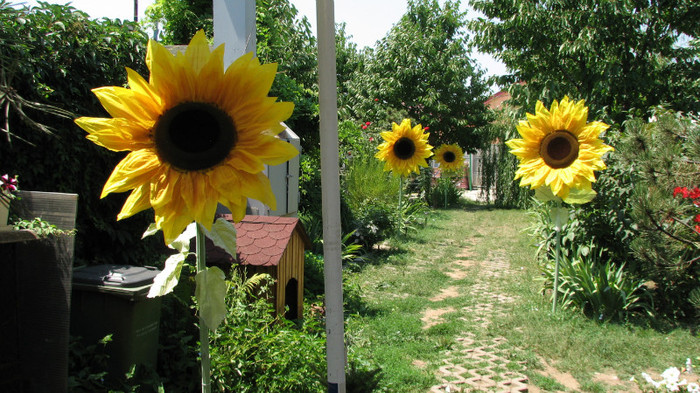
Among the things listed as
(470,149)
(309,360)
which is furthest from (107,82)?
(470,149)

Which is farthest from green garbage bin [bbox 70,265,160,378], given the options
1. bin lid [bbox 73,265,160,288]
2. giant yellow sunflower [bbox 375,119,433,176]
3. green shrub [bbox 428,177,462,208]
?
green shrub [bbox 428,177,462,208]

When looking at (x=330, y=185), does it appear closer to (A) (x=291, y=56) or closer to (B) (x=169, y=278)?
(B) (x=169, y=278)

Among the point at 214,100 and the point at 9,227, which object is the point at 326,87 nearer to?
the point at 214,100

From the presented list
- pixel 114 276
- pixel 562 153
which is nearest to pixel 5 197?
pixel 114 276

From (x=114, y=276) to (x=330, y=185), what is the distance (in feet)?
6.32

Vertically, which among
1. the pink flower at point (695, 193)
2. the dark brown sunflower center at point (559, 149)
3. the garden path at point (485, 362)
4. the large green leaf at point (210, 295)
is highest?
the dark brown sunflower center at point (559, 149)

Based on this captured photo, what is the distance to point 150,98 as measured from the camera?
5.19 feet

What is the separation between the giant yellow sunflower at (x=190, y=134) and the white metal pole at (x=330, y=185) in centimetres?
15

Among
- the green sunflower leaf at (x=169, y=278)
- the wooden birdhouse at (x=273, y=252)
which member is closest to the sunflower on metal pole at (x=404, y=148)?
the wooden birdhouse at (x=273, y=252)

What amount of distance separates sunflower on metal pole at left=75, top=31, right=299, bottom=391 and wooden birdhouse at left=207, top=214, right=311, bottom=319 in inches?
93.9

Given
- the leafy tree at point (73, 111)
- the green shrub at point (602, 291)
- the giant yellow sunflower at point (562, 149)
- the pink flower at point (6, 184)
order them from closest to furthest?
the pink flower at point (6, 184) < the leafy tree at point (73, 111) < the giant yellow sunflower at point (562, 149) < the green shrub at point (602, 291)

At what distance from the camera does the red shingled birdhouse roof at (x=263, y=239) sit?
4.08 m

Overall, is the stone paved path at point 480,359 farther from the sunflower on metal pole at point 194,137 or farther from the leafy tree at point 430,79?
the leafy tree at point 430,79

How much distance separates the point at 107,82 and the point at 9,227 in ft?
6.09
